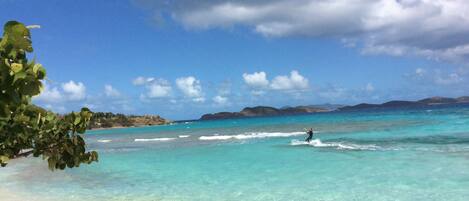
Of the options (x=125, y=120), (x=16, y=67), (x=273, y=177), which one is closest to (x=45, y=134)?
(x=16, y=67)

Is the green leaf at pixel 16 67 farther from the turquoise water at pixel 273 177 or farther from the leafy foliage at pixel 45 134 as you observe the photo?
the turquoise water at pixel 273 177

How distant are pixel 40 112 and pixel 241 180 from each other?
51.7ft

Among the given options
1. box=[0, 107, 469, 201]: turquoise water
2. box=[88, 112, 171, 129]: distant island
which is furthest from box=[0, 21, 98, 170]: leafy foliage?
box=[88, 112, 171, 129]: distant island

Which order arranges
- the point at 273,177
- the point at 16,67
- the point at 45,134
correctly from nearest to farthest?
the point at 16,67, the point at 45,134, the point at 273,177

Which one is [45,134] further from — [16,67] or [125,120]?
[125,120]

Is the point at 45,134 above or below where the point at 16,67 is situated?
below

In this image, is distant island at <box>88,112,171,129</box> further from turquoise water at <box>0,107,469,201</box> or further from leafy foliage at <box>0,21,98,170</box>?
leafy foliage at <box>0,21,98,170</box>

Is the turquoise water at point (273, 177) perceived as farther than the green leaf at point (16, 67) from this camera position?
Yes

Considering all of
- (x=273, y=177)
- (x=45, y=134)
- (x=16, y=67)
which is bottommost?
(x=273, y=177)

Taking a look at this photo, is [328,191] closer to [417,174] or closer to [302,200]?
[302,200]

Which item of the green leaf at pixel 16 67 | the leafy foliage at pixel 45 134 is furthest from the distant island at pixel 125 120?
the green leaf at pixel 16 67

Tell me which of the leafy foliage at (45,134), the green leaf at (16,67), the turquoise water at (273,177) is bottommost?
the turquoise water at (273,177)

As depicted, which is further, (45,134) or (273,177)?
(273,177)

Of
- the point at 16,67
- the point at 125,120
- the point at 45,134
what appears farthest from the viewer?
the point at 125,120
